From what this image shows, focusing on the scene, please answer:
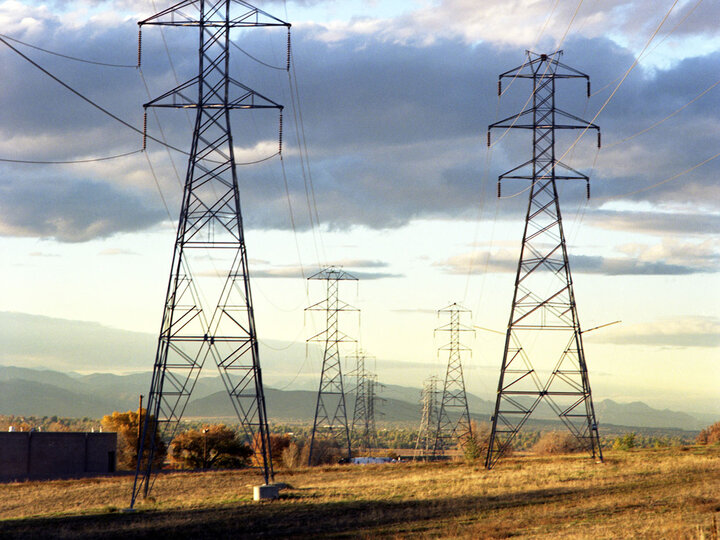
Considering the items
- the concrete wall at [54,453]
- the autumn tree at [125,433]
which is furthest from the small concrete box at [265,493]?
the autumn tree at [125,433]

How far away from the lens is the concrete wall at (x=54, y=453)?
96062mm

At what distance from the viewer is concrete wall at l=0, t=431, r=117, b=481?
9606cm

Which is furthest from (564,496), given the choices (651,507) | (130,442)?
(130,442)

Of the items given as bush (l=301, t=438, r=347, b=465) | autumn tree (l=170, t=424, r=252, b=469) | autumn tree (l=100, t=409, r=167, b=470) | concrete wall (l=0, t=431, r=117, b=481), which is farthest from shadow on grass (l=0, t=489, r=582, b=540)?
autumn tree (l=100, t=409, r=167, b=470)

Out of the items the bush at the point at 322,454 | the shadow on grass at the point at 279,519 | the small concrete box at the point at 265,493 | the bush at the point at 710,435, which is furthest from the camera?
the bush at the point at 710,435

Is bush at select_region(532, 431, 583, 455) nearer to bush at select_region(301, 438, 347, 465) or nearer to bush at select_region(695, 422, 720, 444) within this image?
bush at select_region(695, 422, 720, 444)

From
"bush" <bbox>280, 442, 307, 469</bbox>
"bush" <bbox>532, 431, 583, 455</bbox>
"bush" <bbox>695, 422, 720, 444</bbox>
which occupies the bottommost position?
"bush" <bbox>280, 442, 307, 469</bbox>

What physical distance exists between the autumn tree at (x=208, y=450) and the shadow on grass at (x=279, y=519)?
6993 cm

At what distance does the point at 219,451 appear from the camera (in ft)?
365

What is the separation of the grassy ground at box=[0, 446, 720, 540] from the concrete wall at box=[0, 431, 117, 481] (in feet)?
129

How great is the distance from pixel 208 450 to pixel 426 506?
3032 inches

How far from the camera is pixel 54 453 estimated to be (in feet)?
327

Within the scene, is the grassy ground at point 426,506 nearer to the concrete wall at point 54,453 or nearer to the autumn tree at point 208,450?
the concrete wall at point 54,453

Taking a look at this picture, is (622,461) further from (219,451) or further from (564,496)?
(219,451)
